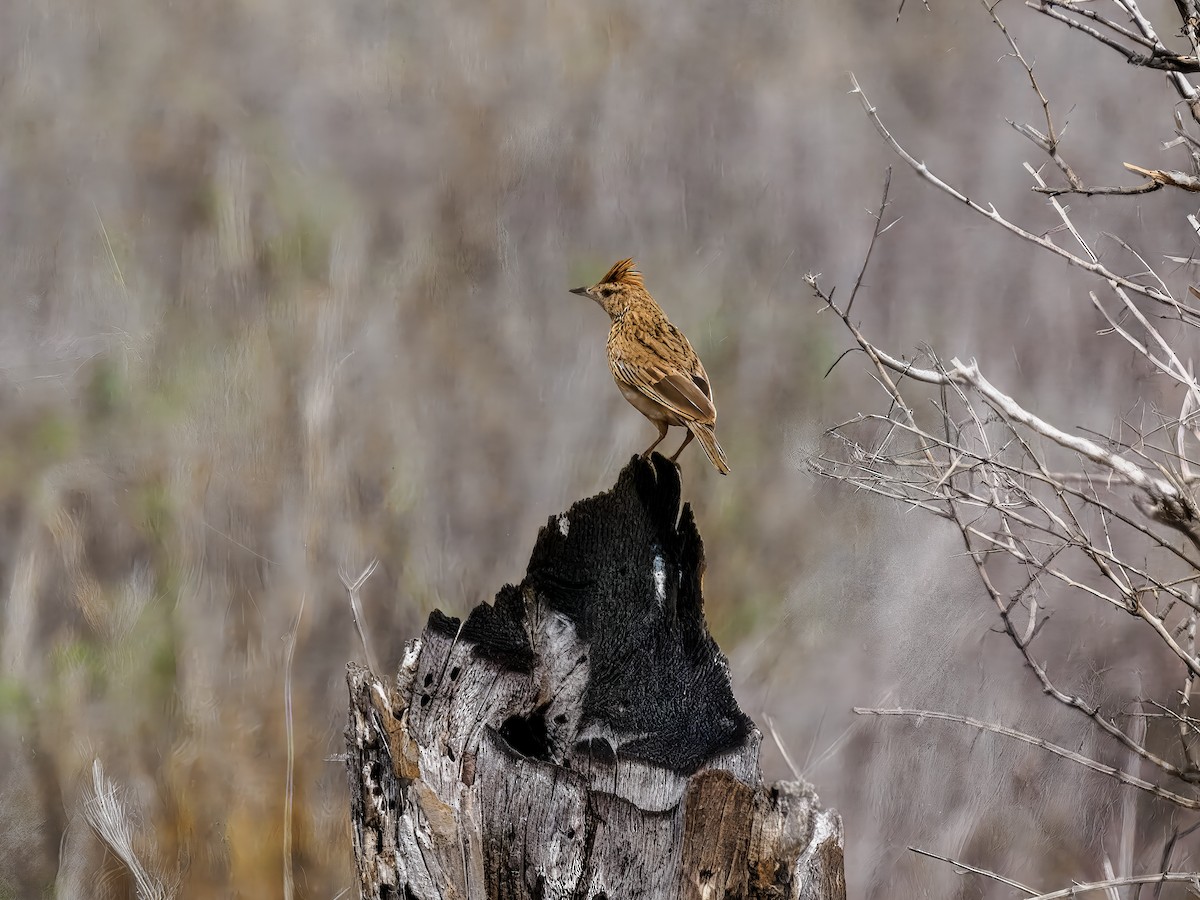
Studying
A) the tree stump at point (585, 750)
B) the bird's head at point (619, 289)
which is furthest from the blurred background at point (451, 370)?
Result: the tree stump at point (585, 750)

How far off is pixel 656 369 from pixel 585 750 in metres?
0.66

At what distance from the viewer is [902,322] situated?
266 centimetres

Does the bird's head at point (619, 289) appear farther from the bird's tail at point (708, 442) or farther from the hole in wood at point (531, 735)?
the hole in wood at point (531, 735)

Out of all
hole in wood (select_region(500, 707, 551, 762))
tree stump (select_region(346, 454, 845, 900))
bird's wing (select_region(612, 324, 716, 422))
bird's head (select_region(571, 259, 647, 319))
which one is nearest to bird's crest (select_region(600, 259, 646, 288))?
bird's head (select_region(571, 259, 647, 319))

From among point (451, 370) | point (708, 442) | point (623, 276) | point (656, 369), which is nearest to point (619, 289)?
point (623, 276)

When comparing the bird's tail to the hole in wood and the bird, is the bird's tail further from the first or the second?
the hole in wood

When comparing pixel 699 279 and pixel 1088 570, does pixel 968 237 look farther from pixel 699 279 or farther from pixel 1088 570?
pixel 1088 570

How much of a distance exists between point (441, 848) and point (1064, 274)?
216cm

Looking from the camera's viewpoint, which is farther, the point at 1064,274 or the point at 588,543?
the point at 1064,274

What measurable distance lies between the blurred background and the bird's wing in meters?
0.81

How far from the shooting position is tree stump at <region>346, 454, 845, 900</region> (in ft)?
3.78

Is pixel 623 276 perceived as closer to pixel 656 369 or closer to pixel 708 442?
pixel 656 369

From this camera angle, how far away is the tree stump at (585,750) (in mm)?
1153

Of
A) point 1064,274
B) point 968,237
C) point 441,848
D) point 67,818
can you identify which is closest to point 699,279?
point 968,237
